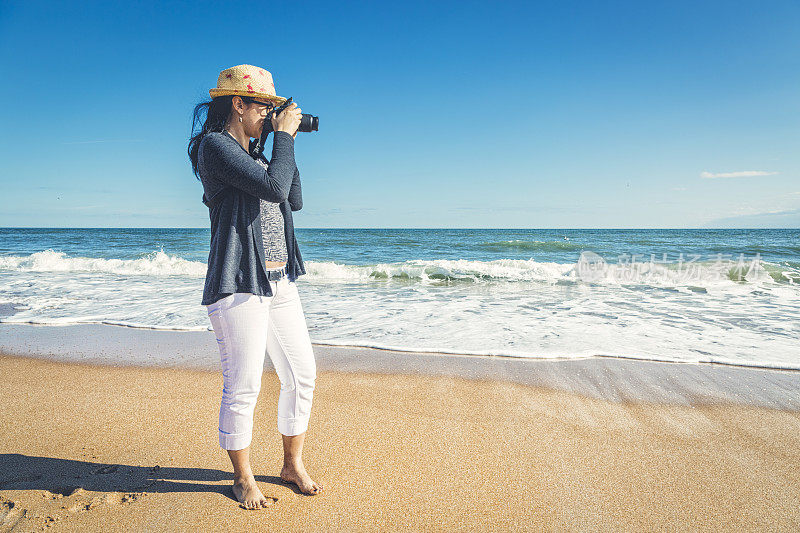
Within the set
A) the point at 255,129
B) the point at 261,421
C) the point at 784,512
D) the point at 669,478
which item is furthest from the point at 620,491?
the point at 255,129

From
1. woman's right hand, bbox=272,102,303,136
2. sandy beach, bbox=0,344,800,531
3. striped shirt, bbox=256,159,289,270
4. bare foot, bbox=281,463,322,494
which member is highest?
woman's right hand, bbox=272,102,303,136

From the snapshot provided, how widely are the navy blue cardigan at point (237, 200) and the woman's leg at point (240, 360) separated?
0.21 feet

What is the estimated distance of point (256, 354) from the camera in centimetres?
193

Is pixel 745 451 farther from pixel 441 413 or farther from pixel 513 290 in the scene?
pixel 513 290

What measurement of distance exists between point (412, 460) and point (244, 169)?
175 centimetres

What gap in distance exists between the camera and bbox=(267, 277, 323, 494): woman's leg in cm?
207

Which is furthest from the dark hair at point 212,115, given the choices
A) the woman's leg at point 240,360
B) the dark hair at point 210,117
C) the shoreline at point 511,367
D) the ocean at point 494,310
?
the ocean at point 494,310

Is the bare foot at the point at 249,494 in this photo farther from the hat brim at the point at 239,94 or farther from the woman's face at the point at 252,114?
the hat brim at the point at 239,94

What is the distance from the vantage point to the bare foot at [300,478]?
2.14 meters

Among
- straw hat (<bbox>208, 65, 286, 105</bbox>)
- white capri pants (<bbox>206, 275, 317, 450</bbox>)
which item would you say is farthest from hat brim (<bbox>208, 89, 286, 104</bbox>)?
white capri pants (<bbox>206, 275, 317, 450</bbox>)

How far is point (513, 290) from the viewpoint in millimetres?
9219

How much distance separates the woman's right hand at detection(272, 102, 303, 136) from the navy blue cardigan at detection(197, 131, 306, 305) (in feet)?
0.12

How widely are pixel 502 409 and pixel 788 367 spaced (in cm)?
293

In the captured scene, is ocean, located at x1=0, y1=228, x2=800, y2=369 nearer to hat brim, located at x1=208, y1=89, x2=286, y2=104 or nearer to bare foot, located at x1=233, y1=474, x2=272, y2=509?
bare foot, located at x1=233, y1=474, x2=272, y2=509
